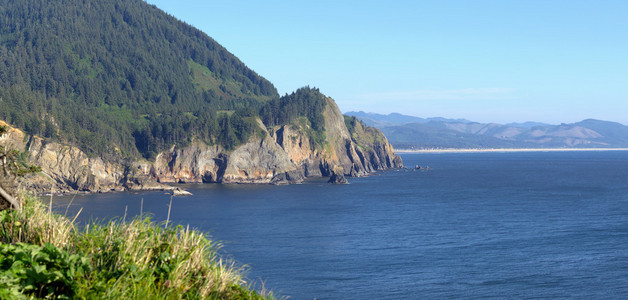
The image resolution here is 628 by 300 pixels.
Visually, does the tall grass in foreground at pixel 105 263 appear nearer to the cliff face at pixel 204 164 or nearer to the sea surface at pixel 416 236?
the sea surface at pixel 416 236

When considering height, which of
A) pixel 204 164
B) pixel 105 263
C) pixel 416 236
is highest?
pixel 105 263

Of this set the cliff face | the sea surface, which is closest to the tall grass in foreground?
the sea surface

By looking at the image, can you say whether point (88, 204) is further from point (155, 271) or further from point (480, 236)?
point (155, 271)

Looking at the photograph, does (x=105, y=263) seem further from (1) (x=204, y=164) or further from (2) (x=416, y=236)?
(1) (x=204, y=164)

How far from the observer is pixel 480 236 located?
7331 centimetres

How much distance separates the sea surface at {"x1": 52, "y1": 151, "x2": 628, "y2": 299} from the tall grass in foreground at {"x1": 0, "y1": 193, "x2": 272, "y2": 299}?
6.42 feet

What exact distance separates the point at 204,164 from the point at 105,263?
151m

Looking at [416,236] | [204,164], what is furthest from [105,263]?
[204,164]

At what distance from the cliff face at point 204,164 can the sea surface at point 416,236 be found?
11.1m

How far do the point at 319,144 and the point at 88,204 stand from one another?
94.0m

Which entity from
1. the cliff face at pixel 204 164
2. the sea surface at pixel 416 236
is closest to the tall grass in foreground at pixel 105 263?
the sea surface at pixel 416 236

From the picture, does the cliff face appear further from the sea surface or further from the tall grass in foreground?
the tall grass in foreground

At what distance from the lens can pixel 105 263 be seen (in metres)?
10.1

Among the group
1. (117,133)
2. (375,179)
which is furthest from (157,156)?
(375,179)
